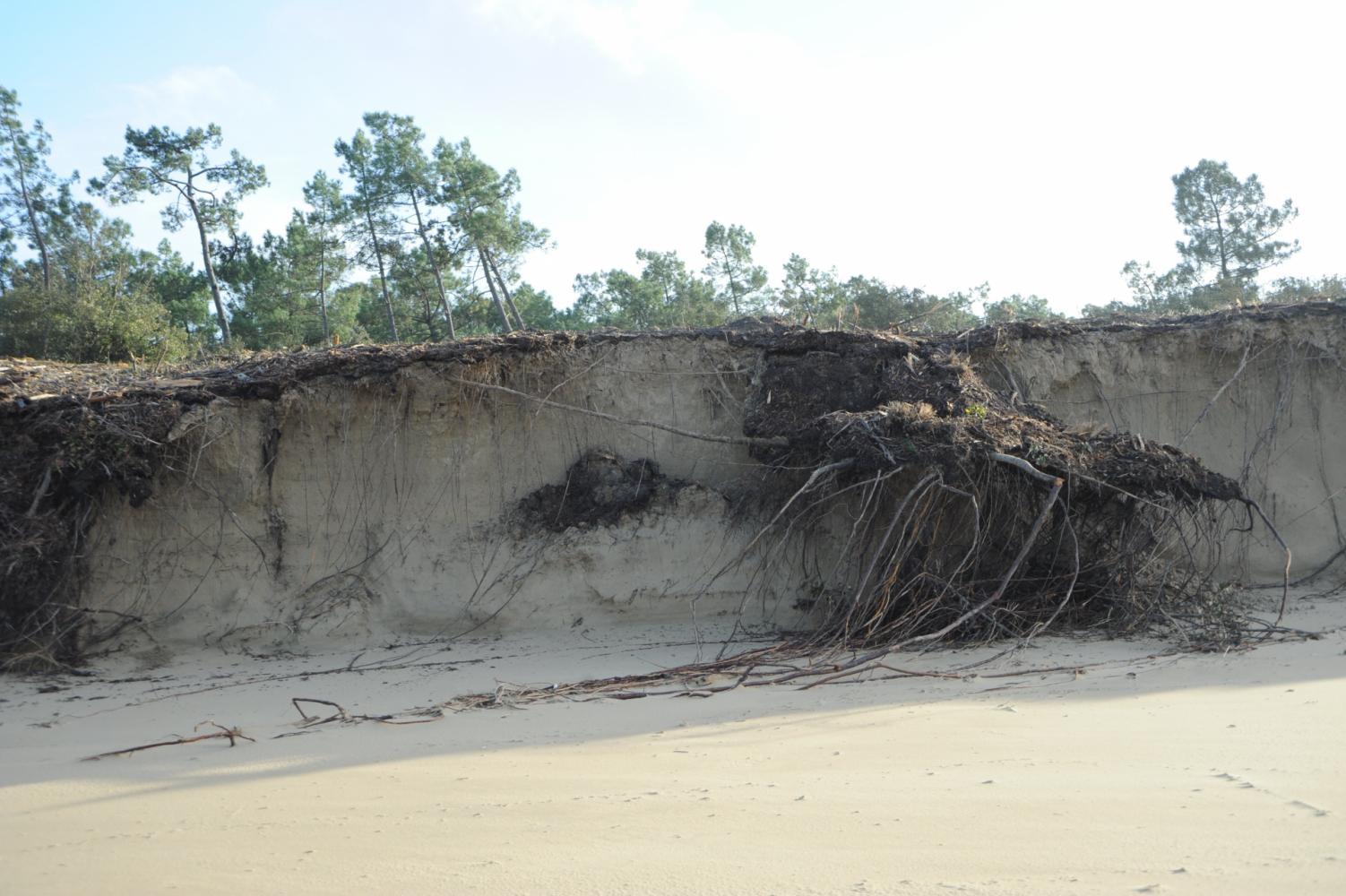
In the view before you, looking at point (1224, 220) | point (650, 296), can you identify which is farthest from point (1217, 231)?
point (650, 296)

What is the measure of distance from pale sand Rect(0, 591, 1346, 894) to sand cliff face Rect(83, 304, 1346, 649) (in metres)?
2.27

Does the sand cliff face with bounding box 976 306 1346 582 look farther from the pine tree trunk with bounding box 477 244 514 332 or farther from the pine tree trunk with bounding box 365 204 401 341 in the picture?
the pine tree trunk with bounding box 365 204 401 341

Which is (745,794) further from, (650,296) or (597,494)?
(650,296)

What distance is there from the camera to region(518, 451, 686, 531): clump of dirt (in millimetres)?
8734

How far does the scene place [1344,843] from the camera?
9.28 ft

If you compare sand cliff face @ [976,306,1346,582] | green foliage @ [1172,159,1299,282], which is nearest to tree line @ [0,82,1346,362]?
green foliage @ [1172,159,1299,282]

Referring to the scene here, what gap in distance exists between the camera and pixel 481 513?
29.1ft

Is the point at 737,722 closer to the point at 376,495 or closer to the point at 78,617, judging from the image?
the point at 376,495

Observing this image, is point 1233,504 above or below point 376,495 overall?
below

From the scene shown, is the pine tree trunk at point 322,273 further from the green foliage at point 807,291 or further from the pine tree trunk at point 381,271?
the green foliage at point 807,291

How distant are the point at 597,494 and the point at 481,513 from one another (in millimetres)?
1044

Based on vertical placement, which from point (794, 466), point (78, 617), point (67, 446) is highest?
point (67, 446)

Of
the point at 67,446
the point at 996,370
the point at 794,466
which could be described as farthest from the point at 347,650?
the point at 996,370

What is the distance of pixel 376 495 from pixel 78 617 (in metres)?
2.44
